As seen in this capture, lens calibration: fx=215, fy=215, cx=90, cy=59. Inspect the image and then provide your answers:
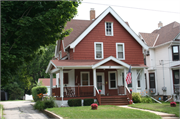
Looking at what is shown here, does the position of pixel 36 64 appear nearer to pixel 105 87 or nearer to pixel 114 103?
pixel 105 87

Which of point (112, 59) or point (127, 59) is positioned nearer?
point (112, 59)

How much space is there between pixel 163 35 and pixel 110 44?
8190 mm

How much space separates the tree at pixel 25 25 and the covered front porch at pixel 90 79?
5.34 meters

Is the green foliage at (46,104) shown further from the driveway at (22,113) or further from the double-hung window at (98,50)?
the double-hung window at (98,50)

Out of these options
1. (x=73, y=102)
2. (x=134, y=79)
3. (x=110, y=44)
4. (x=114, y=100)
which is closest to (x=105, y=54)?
(x=110, y=44)

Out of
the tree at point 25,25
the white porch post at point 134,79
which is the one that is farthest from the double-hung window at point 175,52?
the tree at point 25,25

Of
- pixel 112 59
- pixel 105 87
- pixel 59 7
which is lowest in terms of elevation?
pixel 105 87

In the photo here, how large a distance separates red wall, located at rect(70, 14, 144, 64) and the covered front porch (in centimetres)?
145

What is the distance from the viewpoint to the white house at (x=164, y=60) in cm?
2269

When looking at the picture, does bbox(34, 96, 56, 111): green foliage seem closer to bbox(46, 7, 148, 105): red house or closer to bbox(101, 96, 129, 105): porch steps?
bbox(46, 7, 148, 105): red house

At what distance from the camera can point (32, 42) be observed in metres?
13.1

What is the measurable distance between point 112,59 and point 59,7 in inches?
311

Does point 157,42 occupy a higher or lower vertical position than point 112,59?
higher

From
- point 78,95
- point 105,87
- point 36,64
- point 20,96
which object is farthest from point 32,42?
point 20,96
